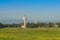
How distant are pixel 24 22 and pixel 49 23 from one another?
3521 cm

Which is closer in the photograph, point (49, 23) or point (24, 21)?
point (24, 21)

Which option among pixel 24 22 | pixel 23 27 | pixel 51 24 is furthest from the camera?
pixel 51 24

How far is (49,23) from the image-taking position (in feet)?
317

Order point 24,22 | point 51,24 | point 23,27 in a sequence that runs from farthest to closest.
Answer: point 51,24, point 24,22, point 23,27

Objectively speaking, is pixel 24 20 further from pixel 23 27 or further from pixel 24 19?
pixel 23 27

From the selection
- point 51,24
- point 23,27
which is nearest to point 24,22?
point 23,27

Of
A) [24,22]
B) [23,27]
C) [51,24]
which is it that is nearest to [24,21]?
[24,22]

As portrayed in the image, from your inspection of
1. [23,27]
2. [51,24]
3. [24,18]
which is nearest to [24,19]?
[24,18]

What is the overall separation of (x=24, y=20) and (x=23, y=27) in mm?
7950

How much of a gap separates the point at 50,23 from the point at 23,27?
40723 millimetres

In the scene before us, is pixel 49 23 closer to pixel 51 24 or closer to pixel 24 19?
pixel 51 24

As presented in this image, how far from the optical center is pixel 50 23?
318ft

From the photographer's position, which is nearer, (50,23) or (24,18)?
(24,18)

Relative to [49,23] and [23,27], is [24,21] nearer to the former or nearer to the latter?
[23,27]
